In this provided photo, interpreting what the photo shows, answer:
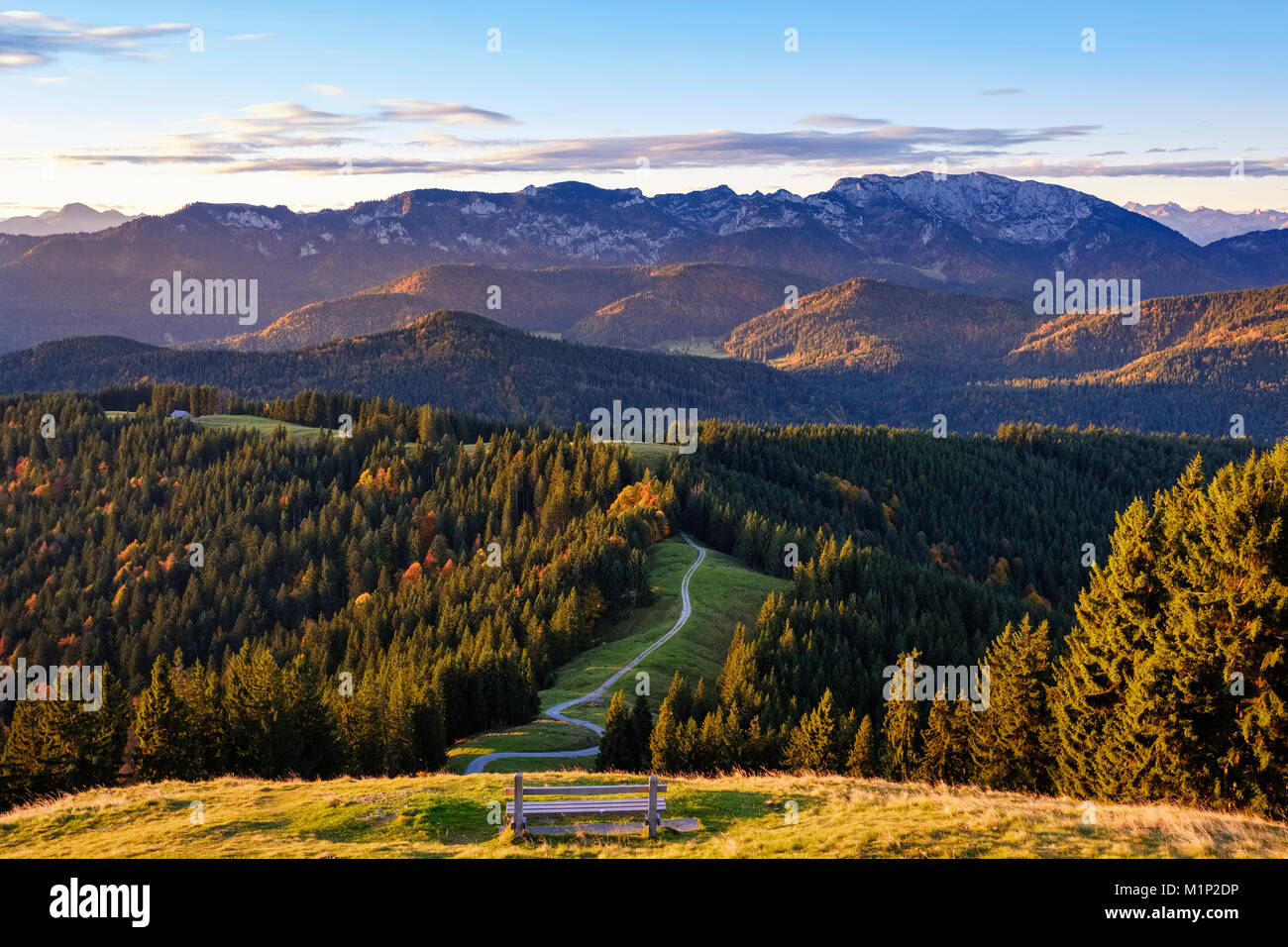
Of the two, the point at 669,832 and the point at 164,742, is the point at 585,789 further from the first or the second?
the point at 164,742

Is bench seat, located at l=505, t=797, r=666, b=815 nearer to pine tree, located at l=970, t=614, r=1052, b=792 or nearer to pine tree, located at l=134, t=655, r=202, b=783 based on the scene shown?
pine tree, located at l=970, t=614, r=1052, b=792

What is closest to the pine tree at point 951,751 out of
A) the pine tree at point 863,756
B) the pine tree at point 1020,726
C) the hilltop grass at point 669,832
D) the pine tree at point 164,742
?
the pine tree at point 863,756

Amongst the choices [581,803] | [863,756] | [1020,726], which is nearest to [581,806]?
[581,803]

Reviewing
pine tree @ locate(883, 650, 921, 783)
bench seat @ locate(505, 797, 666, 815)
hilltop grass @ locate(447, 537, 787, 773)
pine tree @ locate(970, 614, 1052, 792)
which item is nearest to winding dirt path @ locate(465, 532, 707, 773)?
hilltop grass @ locate(447, 537, 787, 773)

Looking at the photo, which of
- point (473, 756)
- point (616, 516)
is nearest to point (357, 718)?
point (473, 756)

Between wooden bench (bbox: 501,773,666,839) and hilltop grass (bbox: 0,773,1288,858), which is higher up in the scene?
wooden bench (bbox: 501,773,666,839)
